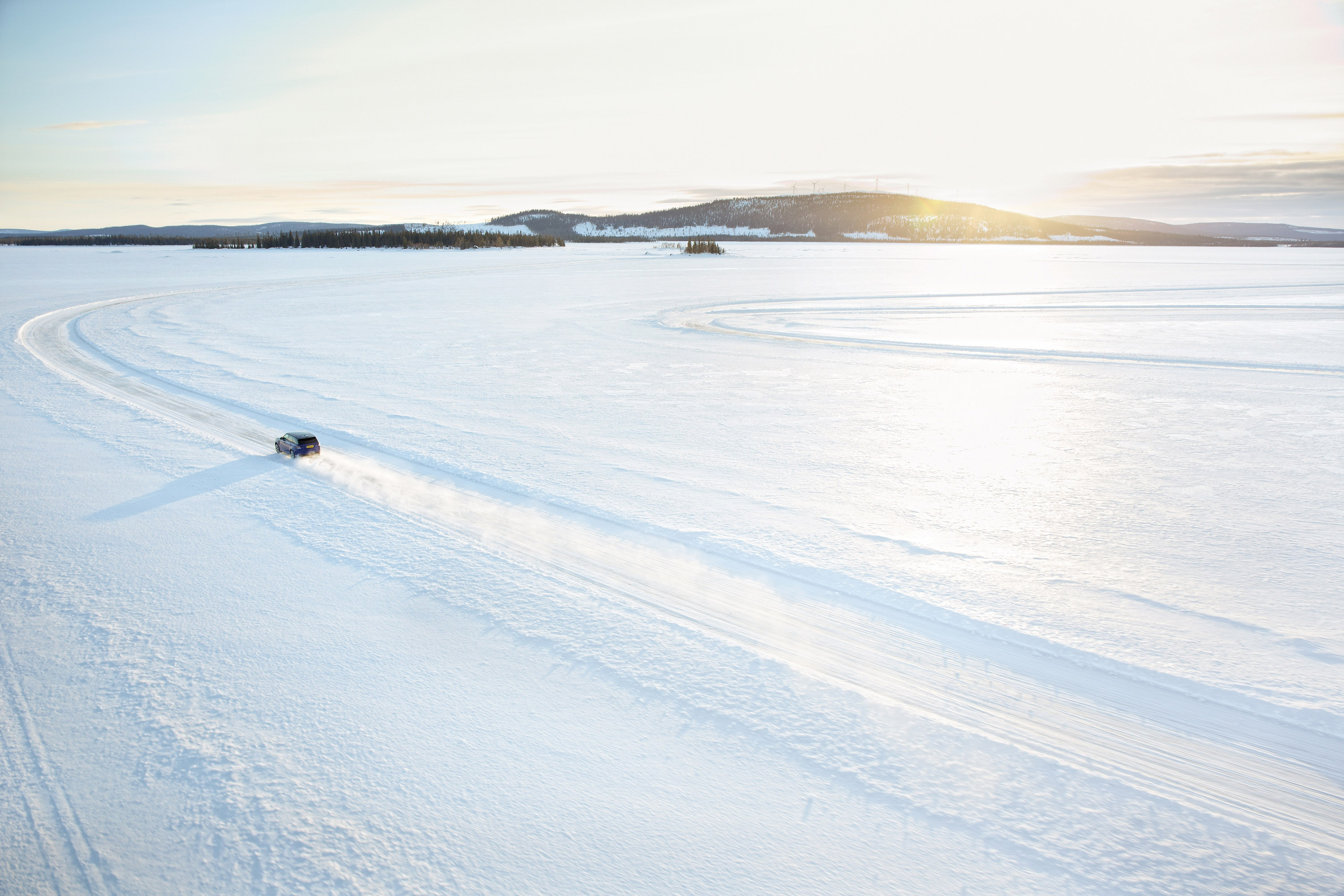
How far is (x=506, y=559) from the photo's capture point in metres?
4.15

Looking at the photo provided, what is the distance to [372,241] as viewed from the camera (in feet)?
255

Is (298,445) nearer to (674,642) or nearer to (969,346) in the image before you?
(674,642)

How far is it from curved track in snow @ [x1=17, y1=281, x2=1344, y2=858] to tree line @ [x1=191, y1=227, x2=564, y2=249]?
7367 cm

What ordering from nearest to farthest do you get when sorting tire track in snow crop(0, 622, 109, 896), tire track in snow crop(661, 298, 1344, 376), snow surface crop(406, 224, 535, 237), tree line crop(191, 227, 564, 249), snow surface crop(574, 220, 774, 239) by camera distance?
tire track in snow crop(0, 622, 109, 896) < tire track in snow crop(661, 298, 1344, 376) < tree line crop(191, 227, 564, 249) < snow surface crop(406, 224, 535, 237) < snow surface crop(574, 220, 774, 239)

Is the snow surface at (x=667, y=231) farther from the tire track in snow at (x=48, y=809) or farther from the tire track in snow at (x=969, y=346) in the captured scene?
the tire track in snow at (x=48, y=809)

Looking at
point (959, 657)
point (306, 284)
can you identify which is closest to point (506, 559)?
point (959, 657)

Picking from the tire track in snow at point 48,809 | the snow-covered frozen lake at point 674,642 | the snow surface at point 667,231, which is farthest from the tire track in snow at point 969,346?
the snow surface at point 667,231

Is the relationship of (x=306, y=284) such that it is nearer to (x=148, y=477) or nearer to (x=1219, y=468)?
(x=148, y=477)

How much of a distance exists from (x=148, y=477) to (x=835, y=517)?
497cm

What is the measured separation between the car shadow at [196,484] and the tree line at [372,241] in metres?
71.1

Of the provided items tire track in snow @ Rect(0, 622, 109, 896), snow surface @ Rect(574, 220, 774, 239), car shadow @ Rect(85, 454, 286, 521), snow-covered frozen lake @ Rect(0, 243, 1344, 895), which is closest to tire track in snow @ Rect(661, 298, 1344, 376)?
snow-covered frozen lake @ Rect(0, 243, 1344, 895)

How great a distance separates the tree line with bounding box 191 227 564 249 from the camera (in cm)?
7456

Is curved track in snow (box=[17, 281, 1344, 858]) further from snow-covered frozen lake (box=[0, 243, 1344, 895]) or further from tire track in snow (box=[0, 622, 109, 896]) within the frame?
tire track in snow (box=[0, 622, 109, 896])

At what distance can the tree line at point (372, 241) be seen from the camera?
7456 cm
